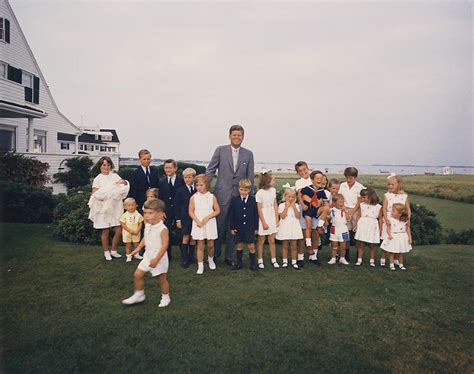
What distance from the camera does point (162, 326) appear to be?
341 centimetres

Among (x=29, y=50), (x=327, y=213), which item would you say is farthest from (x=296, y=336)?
(x=29, y=50)

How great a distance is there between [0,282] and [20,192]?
185 inches

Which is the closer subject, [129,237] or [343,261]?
[129,237]

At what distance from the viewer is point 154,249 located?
4.01m

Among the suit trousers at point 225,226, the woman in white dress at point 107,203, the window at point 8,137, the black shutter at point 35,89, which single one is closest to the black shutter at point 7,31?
the black shutter at point 35,89

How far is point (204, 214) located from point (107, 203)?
197 centimetres

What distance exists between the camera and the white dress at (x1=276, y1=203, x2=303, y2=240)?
18.6 feet

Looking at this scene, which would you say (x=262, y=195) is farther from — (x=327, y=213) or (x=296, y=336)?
(x=296, y=336)

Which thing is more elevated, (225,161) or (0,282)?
(225,161)

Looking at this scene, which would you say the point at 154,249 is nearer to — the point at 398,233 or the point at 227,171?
the point at 227,171

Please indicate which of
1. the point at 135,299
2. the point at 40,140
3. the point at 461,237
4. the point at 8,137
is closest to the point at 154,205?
the point at 135,299

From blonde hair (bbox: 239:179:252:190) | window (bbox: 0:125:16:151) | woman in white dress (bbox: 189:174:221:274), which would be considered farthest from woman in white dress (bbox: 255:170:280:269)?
window (bbox: 0:125:16:151)

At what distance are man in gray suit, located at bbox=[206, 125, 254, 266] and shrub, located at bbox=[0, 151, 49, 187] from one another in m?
9.22

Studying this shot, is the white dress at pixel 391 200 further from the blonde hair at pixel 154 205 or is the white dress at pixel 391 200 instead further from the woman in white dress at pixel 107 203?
the woman in white dress at pixel 107 203
